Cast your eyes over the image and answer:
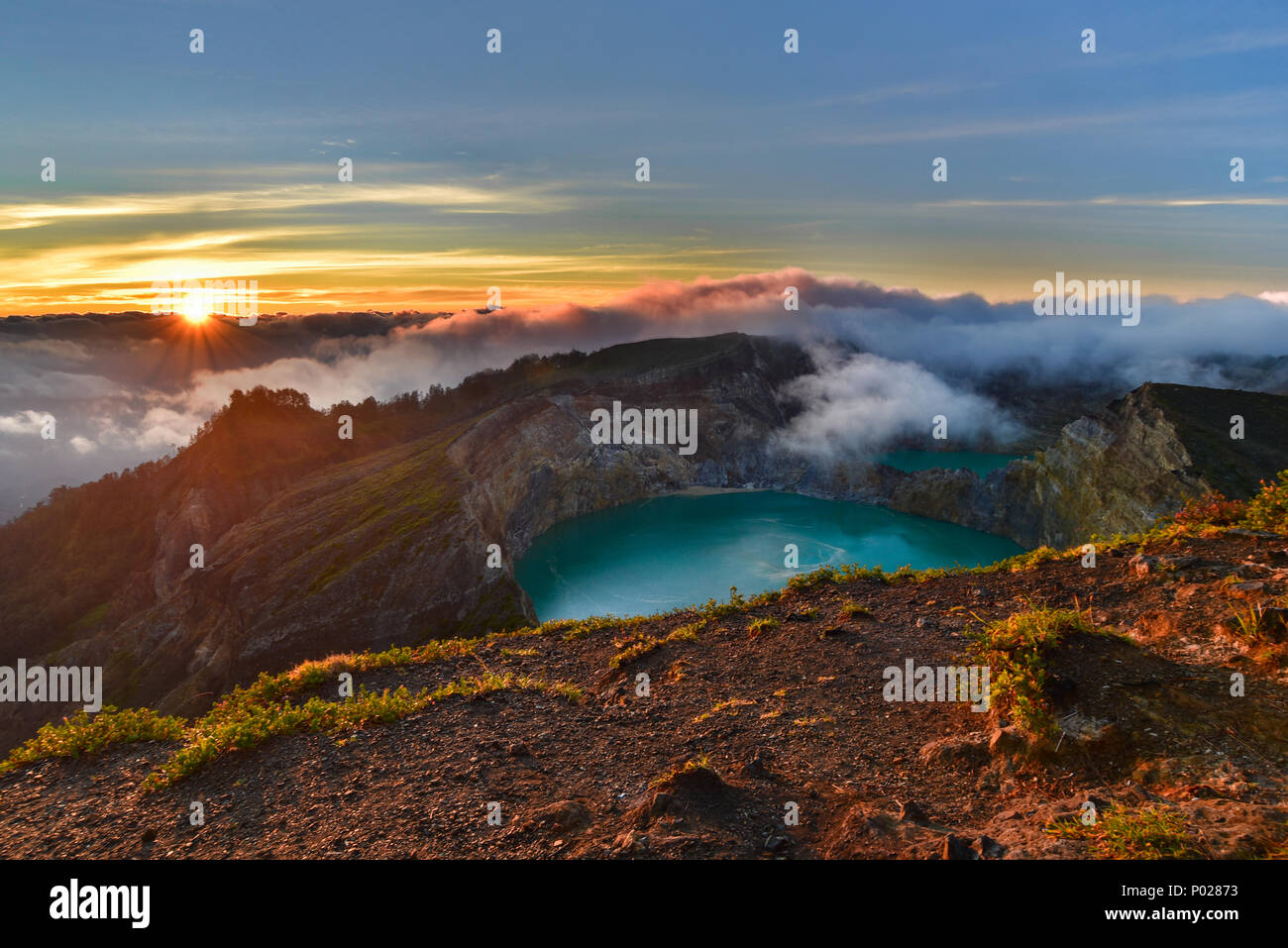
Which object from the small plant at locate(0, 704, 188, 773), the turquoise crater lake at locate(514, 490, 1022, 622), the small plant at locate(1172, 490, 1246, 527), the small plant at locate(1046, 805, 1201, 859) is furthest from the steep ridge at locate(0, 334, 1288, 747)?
the small plant at locate(1046, 805, 1201, 859)

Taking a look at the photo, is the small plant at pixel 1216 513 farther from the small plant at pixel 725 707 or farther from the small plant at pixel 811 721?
the small plant at pixel 725 707

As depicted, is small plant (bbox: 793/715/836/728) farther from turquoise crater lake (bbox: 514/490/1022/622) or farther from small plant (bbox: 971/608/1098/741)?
turquoise crater lake (bbox: 514/490/1022/622)

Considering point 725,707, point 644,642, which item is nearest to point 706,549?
point 644,642

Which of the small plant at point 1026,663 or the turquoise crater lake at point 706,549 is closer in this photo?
the small plant at point 1026,663

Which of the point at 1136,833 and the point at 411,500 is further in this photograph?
the point at 411,500

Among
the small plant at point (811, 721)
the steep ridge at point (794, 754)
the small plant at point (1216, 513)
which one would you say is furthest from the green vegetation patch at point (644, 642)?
the small plant at point (1216, 513)

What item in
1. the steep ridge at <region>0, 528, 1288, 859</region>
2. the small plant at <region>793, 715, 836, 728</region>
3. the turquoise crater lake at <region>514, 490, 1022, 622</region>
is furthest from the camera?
the turquoise crater lake at <region>514, 490, 1022, 622</region>

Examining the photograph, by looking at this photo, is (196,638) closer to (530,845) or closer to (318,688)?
(318,688)

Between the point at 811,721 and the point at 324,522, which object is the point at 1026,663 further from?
the point at 324,522
